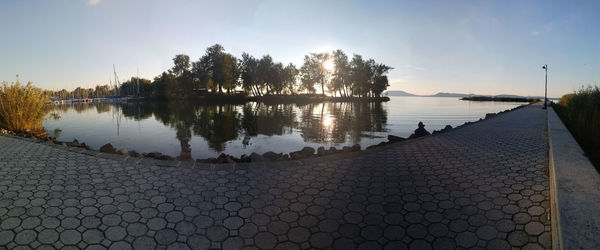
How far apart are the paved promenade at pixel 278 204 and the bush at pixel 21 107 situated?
384 inches

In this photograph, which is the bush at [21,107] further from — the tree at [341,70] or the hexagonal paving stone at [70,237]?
the tree at [341,70]

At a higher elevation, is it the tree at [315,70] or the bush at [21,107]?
the tree at [315,70]

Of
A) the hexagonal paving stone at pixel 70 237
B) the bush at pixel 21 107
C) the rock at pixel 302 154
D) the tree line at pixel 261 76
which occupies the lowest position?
the hexagonal paving stone at pixel 70 237

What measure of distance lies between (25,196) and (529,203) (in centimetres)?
796

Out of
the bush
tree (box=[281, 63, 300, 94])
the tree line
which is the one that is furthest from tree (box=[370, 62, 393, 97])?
the bush

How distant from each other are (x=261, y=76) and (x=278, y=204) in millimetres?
75597

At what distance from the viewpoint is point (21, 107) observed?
13992 millimetres

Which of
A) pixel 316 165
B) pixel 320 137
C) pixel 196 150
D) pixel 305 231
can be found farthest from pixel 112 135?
pixel 305 231

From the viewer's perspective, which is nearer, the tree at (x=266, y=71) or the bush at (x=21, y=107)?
the bush at (x=21, y=107)

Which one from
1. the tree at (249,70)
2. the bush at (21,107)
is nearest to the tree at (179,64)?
the tree at (249,70)

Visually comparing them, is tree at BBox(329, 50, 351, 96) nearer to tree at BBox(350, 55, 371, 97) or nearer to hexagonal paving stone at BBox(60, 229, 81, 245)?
tree at BBox(350, 55, 371, 97)

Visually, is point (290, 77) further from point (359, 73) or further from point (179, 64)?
point (179, 64)

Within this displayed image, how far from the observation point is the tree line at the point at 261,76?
7462cm

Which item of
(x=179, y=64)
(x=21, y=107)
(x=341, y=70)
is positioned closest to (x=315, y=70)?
(x=341, y=70)
